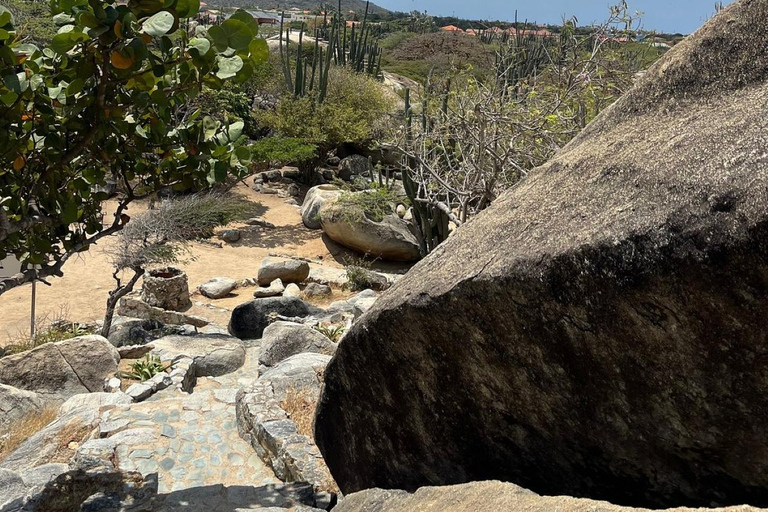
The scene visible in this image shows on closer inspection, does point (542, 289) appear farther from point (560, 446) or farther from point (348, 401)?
point (348, 401)

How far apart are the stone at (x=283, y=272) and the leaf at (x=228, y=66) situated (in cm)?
1218

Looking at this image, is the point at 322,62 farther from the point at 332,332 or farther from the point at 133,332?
the point at 332,332

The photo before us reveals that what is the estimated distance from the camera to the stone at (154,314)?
1288cm

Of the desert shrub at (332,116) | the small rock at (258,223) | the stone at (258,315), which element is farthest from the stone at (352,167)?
the stone at (258,315)

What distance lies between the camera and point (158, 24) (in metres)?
2.84

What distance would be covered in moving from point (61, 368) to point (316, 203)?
40.2ft

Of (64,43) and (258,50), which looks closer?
(64,43)

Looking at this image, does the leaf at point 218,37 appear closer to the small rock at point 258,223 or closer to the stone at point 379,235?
the stone at point 379,235

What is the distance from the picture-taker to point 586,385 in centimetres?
234

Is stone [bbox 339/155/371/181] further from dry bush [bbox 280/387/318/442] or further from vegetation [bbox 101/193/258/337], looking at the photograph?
dry bush [bbox 280/387/318/442]

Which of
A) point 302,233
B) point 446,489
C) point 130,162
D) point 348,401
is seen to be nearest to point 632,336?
point 446,489

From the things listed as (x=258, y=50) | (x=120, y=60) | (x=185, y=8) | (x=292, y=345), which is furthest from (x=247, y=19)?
(x=292, y=345)

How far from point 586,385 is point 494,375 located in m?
0.39

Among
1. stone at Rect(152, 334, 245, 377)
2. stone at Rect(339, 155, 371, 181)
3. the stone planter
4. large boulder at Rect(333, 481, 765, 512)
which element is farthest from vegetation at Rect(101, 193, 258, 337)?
large boulder at Rect(333, 481, 765, 512)
